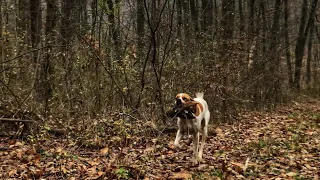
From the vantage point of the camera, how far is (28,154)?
7.21 metres

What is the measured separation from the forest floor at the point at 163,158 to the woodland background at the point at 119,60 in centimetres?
92

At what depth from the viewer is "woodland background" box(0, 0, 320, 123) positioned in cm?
945

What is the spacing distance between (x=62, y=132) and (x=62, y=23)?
4147mm

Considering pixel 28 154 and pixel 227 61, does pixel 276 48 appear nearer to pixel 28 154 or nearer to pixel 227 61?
pixel 227 61

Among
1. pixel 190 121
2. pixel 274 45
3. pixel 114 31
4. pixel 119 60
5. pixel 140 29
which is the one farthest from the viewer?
pixel 274 45

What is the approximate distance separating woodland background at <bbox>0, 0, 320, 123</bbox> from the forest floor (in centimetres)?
92

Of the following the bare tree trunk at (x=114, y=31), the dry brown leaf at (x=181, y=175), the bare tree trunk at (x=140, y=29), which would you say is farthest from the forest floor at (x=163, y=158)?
the bare tree trunk at (x=140, y=29)

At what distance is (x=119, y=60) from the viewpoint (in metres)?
10.7

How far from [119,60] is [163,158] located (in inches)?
156

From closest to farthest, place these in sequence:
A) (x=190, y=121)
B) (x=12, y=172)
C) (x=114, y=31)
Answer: (x=12, y=172), (x=190, y=121), (x=114, y=31)

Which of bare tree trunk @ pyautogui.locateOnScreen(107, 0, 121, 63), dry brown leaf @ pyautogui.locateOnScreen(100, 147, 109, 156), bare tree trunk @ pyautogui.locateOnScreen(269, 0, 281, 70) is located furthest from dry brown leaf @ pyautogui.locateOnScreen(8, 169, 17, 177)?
bare tree trunk @ pyautogui.locateOnScreen(269, 0, 281, 70)

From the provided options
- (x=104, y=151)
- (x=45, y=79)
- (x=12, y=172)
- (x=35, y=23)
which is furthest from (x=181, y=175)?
(x=35, y=23)

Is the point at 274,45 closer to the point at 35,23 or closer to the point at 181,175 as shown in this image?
the point at 35,23

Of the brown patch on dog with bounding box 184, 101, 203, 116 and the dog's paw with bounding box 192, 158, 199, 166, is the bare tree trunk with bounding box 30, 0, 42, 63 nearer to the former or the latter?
the brown patch on dog with bounding box 184, 101, 203, 116
